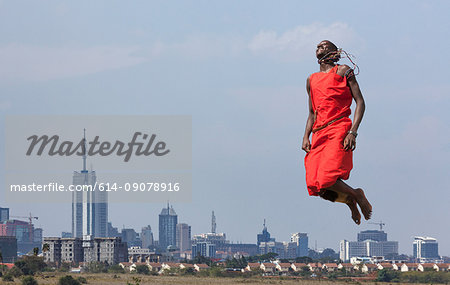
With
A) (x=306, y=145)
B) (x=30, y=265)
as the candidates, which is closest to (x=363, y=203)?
(x=306, y=145)

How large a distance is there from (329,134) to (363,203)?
3.06ft

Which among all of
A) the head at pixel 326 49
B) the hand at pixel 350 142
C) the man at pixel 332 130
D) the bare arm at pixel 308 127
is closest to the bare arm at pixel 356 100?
the man at pixel 332 130

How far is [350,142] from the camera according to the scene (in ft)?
31.4

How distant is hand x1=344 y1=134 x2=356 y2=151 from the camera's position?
9.57m

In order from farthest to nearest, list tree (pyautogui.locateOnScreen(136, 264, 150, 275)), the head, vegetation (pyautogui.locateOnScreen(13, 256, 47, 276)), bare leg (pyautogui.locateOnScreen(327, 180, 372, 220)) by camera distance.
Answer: tree (pyautogui.locateOnScreen(136, 264, 150, 275))
vegetation (pyautogui.locateOnScreen(13, 256, 47, 276))
the head
bare leg (pyautogui.locateOnScreen(327, 180, 372, 220))

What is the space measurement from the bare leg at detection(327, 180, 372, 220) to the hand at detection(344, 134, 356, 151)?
14.9 inches

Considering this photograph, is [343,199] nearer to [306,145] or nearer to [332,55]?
[306,145]

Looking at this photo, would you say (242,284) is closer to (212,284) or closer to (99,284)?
(212,284)

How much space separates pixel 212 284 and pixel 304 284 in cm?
1637

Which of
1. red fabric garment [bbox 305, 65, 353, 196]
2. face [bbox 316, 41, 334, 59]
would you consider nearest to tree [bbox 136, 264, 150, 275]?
face [bbox 316, 41, 334, 59]

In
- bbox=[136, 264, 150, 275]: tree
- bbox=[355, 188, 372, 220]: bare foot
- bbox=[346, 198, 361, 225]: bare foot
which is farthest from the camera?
bbox=[136, 264, 150, 275]: tree

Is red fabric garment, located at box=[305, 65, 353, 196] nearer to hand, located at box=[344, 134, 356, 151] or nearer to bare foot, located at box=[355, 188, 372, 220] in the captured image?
hand, located at box=[344, 134, 356, 151]

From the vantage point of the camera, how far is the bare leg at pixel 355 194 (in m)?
9.82

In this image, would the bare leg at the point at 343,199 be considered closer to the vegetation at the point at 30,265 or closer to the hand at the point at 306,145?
the hand at the point at 306,145
